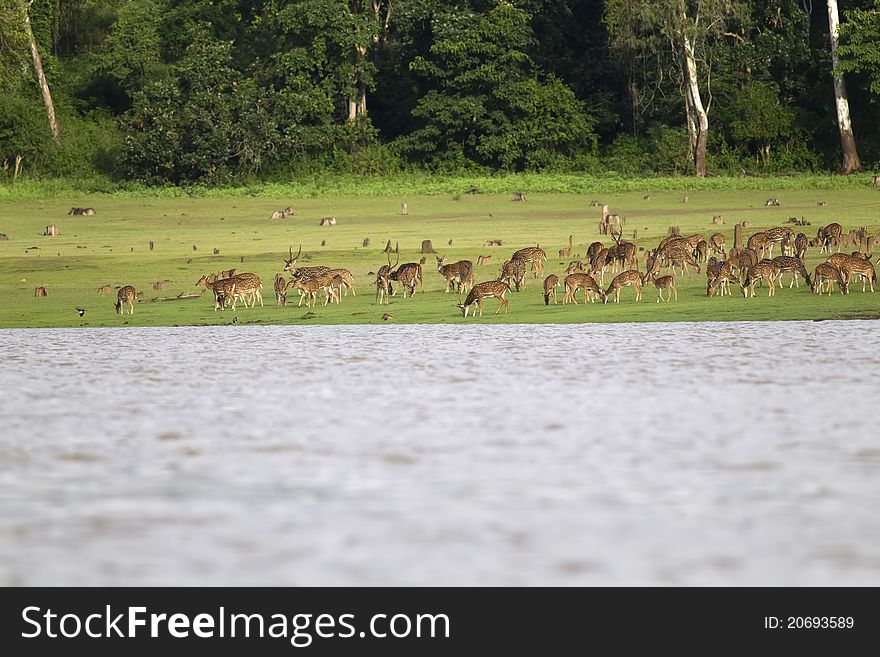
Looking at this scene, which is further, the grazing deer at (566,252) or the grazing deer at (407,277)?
the grazing deer at (566,252)

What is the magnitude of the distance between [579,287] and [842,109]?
100ft

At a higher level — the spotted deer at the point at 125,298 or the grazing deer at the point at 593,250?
the grazing deer at the point at 593,250

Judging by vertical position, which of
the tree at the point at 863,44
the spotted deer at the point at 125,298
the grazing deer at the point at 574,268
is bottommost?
the spotted deer at the point at 125,298

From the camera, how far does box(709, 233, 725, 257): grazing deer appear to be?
82.7ft

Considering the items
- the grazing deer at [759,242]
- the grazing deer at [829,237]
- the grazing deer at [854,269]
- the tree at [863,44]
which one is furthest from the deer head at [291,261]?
the tree at [863,44]

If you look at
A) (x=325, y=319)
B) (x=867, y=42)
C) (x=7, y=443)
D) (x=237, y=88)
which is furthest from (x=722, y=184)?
(x=7, y=443)

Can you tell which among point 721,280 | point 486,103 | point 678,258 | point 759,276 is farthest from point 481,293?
point 486,103

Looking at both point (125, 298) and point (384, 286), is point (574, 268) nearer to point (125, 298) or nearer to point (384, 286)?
point (384, 286)

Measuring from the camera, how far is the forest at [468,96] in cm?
4722

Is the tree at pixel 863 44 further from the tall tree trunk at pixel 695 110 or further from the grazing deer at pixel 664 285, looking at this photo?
the grazing deer at pixel 664 285

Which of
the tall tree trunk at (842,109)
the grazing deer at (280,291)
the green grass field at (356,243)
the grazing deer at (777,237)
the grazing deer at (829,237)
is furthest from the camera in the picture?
the tall tree trunk at (842,109)

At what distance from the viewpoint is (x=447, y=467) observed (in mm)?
8938

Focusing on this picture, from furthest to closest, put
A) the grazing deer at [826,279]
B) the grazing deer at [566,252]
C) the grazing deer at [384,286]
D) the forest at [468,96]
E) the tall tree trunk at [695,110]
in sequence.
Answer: the forest at [468,96] < the tall tree trunk at [695,110] < the grazing deer at [566,252] < the grazing deer at [384,286] < the grazing deer at [826,279]

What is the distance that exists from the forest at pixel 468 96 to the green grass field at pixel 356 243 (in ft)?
21.6
